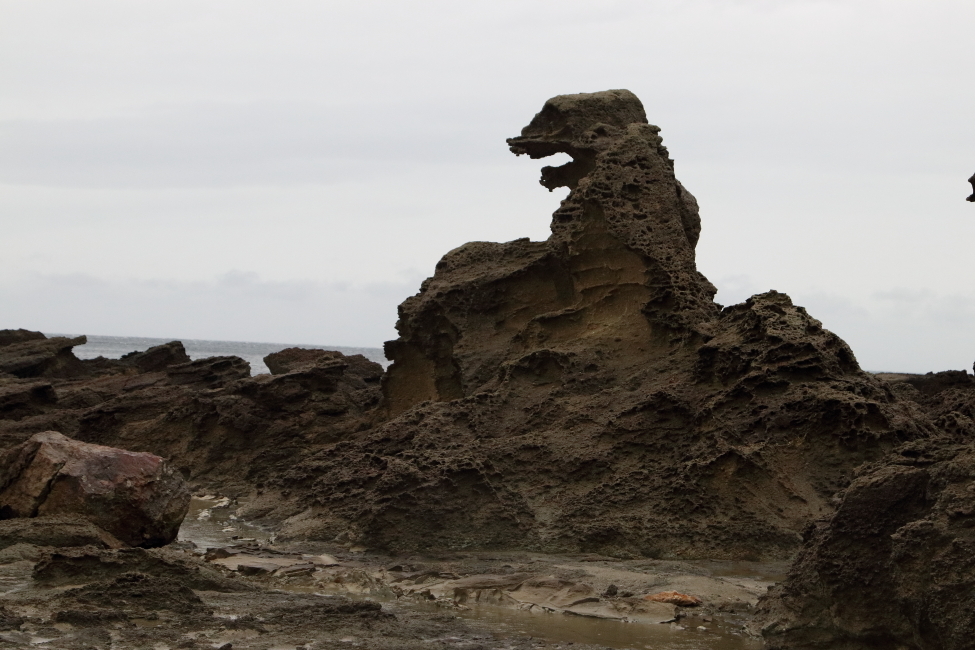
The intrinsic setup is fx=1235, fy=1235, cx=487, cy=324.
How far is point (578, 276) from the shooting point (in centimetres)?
1174

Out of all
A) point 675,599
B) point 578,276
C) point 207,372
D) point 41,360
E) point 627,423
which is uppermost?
point 578,276

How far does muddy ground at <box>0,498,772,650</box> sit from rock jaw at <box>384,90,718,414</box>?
316 centimetres

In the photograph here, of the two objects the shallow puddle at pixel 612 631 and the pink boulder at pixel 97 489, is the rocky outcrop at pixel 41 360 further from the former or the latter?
the shallow puddle at pixel 612 631

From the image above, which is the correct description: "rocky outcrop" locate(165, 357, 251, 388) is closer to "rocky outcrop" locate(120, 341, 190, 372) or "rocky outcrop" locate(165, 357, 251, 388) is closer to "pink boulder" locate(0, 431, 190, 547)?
"rocky outcrop" locate(120, 341, 190, 372)

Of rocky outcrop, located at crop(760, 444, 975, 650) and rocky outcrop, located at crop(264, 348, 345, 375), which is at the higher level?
rocky outcrop, located at crop(264, 348, 345, 375)

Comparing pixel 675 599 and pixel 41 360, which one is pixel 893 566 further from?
pixel 41 360

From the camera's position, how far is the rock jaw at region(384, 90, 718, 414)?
1098 centimetres

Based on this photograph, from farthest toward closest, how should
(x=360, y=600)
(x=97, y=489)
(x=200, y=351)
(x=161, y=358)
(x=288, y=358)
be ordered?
1. (x=200, y=351)
2. (x=161, y=358)
3. (x=288, y=358)
4. (x=97, y=489)
5. (x=360, y=600)

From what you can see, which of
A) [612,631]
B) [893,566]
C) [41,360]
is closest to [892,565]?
[893,566]

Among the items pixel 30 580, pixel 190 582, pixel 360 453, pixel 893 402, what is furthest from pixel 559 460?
pixel 30 580

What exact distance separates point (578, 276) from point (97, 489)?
207 inches

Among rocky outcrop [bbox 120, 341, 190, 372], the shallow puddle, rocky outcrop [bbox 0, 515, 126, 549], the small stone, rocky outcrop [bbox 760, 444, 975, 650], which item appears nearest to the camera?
rocky outcrop [bbox 760, 444, 975, 650]

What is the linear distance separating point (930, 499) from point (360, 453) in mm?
6078

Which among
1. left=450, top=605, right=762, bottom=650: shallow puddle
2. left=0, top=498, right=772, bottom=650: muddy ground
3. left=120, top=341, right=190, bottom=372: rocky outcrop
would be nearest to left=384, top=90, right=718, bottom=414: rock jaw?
left=0, top=498, right=772, bottom=650: muddy ground
